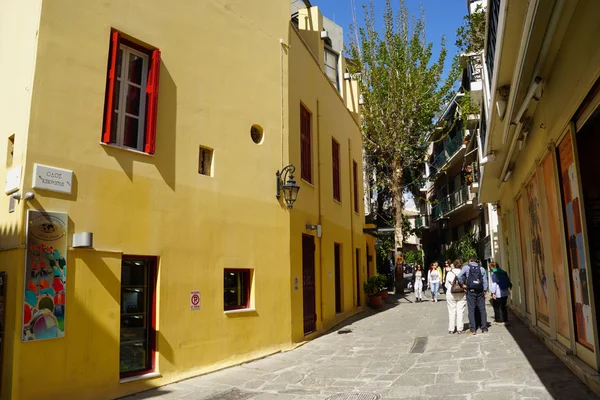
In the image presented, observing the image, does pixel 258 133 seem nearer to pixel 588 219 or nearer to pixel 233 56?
pixel 233 56

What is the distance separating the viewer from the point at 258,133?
10742 millimetres

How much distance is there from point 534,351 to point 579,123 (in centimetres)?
462

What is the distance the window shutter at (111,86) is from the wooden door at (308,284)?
5.84m

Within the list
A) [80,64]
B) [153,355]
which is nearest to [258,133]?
[80,64]

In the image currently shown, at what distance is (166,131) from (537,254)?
7295 millimetres

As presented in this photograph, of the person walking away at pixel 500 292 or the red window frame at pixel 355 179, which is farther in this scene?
the red window frame at pixel 355 179

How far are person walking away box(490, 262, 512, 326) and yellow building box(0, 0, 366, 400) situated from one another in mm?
4510

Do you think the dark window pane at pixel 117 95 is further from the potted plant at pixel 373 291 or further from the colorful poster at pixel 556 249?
the potted plant at pixel 373 291

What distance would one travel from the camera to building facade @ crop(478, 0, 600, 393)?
545 centimetres

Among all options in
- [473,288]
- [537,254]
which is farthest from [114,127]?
[537,254]

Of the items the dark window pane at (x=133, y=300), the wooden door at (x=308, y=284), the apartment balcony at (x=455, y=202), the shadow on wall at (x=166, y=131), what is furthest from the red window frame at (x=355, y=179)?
the dark window pane at (x=133, y=300)

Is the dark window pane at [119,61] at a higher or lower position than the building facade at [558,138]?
higher

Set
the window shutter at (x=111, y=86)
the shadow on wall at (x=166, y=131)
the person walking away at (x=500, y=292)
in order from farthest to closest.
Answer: the person walking away at (x=500, y=292) → the shadow on wall at (x=166, y=131) → the window shutter at (x=111, y=86)

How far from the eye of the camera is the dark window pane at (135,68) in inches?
329
